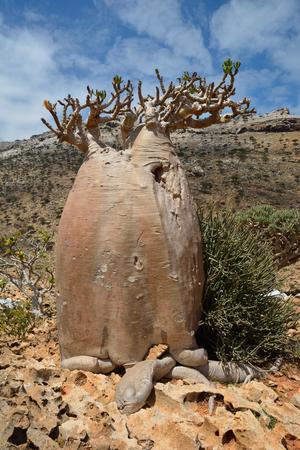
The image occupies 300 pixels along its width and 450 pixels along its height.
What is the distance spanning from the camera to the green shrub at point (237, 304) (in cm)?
391

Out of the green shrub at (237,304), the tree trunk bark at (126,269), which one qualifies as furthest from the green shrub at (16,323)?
the green shrub at (237,304)

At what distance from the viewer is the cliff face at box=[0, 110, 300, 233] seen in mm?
23328

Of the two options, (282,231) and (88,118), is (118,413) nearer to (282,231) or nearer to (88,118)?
(88,118)

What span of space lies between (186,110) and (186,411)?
3046 millimetres

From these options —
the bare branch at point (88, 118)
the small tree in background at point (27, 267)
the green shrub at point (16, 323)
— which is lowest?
the green shrub at point (16, 323)

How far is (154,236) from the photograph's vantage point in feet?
11.6

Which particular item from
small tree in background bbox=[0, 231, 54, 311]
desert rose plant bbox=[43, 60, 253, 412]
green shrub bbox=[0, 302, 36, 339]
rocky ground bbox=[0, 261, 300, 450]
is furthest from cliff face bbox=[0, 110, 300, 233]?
rocky ground bbox=[0, 261, 300, 450]

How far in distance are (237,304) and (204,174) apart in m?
25.1

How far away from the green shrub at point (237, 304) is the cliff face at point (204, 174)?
11.4m

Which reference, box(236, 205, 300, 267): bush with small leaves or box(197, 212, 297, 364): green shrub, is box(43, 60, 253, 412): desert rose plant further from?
box(236, 205, 300, 267): bush with small leaves

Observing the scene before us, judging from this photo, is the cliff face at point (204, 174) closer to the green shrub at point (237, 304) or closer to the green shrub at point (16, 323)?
the green shrub at point (237, 304)

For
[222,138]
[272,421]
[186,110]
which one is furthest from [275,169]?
[272,421]

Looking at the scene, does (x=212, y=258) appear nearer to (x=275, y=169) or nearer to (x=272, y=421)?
(x=272, y=421)

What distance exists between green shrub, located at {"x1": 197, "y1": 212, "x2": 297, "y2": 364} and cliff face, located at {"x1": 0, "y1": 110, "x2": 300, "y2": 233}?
11.4 m
